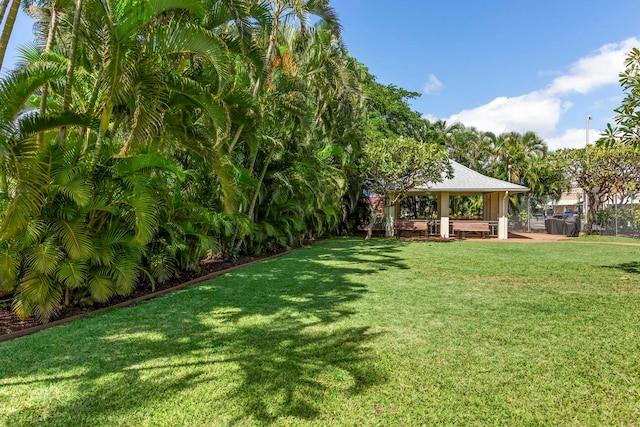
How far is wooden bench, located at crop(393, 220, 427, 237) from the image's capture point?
1945cm

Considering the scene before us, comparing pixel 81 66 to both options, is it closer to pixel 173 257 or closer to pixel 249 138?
pixel 173 257

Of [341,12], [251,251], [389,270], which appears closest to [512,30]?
[341,12]

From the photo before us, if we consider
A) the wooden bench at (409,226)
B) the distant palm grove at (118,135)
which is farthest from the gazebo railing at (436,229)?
the distant palm grove at (118,135)

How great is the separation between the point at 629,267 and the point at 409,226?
11.0 metres

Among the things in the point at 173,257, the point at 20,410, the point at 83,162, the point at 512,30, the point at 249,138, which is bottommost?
the point at 20,410

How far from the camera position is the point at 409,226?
1983 cm

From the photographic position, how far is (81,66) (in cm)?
565

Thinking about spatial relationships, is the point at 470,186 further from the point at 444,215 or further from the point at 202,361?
the point at 202,361

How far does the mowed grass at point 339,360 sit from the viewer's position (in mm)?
2688

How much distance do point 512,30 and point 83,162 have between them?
1624 cm

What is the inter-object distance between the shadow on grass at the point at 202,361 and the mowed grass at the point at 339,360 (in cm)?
2

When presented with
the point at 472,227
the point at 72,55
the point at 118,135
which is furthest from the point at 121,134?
the point at 472,227

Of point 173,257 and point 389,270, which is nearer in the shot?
point 173,257

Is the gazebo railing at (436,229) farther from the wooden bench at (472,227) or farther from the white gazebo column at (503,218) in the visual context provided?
the white gazebo column at (503,218)
